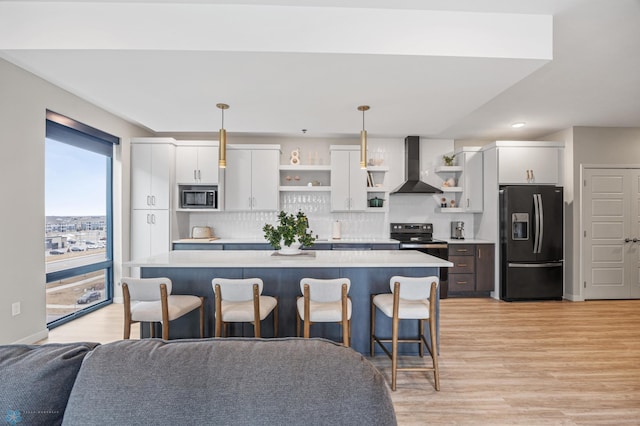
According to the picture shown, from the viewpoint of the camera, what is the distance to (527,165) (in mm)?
5086

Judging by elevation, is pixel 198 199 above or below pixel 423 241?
above

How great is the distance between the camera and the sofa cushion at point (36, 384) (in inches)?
31.9

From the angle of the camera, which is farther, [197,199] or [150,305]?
[197,199]

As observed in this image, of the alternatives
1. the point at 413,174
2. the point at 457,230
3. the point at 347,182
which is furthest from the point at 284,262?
the point at 457,230

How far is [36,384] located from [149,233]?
4.43 m

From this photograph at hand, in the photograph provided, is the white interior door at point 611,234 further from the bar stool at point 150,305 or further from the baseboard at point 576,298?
the bar stool at point 150,305

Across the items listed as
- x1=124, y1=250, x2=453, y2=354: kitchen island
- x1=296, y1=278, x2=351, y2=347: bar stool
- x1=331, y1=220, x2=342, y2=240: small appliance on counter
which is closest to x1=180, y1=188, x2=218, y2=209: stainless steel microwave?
x1=331, y1=220, x2=342, y2=240: small appliance on counter

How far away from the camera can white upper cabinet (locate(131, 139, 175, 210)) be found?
16.1ft

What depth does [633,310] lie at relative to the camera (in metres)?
4.45

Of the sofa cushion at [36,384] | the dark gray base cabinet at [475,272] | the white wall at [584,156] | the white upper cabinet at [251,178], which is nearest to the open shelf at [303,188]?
the white upper cabinet at [251,178]

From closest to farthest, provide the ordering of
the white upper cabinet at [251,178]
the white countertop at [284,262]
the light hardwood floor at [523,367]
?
the light hardwood floor at [523,367] → the white countertop at [284,262] → the white upper cabinet at [251,178]

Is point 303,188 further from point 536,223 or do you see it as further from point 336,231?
point 536,223

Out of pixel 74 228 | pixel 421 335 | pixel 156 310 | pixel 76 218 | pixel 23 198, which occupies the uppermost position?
pixel 23 198

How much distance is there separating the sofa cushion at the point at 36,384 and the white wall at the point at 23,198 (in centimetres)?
291
